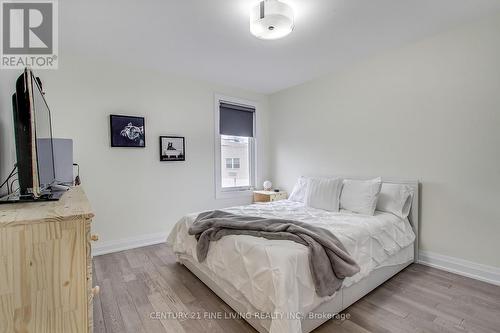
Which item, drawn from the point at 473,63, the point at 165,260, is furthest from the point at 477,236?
the point at 165,260

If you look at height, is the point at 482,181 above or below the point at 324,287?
above

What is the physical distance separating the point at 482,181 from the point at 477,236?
1.80 feet

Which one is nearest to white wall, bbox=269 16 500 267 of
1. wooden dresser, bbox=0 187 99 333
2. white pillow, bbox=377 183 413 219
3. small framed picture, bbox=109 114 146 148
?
white pillow, bbox=377 183 413 219

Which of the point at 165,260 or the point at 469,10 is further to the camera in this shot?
the point at 165,260

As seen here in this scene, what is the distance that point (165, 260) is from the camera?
2920 mm

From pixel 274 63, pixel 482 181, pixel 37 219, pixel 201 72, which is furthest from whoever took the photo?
pixel 201 72

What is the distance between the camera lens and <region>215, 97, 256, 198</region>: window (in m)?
4.20

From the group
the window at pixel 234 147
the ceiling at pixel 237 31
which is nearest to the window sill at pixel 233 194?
the window at pixel 234 147

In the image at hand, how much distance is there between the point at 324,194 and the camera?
305cm

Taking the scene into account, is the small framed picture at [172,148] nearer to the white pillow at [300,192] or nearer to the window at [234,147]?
the window at [234,147]

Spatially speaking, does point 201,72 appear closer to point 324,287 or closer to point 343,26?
point 343,26

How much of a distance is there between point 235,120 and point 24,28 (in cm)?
287

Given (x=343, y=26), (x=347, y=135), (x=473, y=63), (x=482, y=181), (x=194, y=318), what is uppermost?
(x=343, y=26)

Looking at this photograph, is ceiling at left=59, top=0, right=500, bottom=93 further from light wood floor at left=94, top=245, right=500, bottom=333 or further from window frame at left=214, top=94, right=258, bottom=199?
light wood floor at left=94, top=245, right=500, bottom=333
